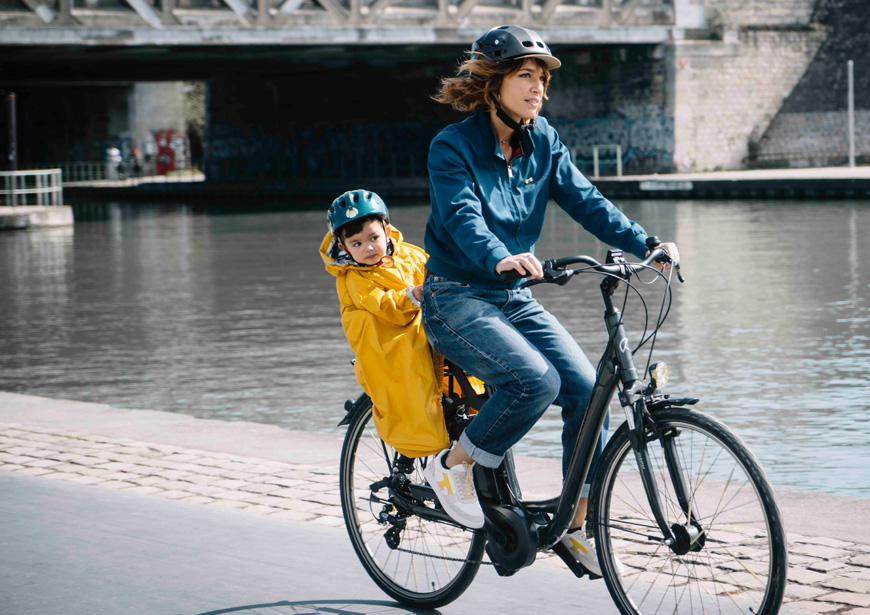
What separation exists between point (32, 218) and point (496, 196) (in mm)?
25151

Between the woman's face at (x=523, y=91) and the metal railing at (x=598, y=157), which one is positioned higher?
the metal railing at (x=598, y=157)

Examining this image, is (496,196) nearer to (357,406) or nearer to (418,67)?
(357,406)

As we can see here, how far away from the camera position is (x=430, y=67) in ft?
142

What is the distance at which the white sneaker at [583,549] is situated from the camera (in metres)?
3.74

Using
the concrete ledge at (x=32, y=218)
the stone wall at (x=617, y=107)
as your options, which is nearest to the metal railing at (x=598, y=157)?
the stone wall at (x=617, y=107)

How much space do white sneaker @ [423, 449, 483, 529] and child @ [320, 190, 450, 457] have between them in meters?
0.09

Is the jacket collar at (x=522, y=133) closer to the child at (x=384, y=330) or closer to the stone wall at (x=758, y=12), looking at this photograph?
the child at (x=384, y=330)

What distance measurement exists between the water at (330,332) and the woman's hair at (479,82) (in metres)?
2.63

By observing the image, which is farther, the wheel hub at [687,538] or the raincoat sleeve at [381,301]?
the raincoat sleeve at [381,301]

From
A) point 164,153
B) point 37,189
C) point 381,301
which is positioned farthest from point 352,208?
point 164,153

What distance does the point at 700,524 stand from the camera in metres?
3.46

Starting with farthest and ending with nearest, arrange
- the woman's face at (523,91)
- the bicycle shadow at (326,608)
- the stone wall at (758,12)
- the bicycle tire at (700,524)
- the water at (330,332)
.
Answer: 1. the stone wall at (758,12)
2. the water at (330,332)
3. the bicycle shadow at (326,608)
4. the woman's face at (523,91)
5. the bicycle tire at (700,524)

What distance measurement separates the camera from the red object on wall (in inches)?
2493

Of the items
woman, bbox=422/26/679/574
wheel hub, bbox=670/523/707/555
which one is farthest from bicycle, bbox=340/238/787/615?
woman, bbox=422/26/679/574
